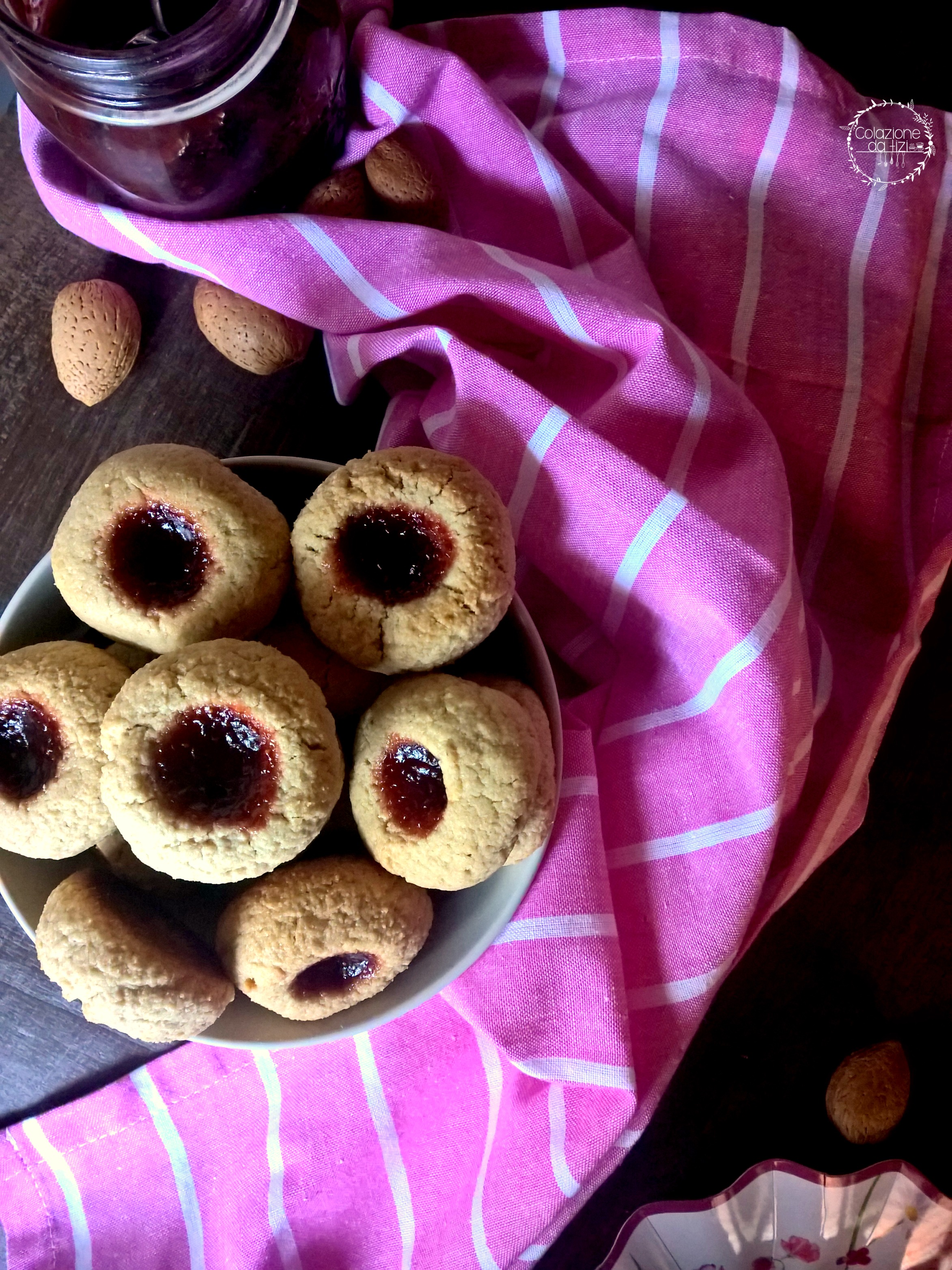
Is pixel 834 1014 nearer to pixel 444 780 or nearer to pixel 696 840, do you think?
pixel 696 840

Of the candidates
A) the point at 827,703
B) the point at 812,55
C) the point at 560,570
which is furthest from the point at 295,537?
the point at 812,55

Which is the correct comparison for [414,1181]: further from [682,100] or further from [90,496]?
[682,100]

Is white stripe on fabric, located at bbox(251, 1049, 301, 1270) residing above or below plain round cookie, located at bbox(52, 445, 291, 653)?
below

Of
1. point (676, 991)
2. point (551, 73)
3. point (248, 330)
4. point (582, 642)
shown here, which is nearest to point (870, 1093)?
point (676, 991)

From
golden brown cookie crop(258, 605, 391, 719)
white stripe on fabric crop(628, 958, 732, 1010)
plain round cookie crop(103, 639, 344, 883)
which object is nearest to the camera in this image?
plain round cookie crop(103, 639, 344, 883)

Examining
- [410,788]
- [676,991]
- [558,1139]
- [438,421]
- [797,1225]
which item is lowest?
[797,1225]

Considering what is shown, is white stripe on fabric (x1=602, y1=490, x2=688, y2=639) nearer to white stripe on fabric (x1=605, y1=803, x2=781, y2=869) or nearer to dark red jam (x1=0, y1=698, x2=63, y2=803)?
white stripe on fabric (x1=605, y1=803, x2=781, y2=869)

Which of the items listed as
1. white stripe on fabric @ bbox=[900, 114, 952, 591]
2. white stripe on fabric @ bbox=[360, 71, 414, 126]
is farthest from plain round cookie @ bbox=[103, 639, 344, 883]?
white stripe on fabric @ bbox=[900, 114, 952, 591]
